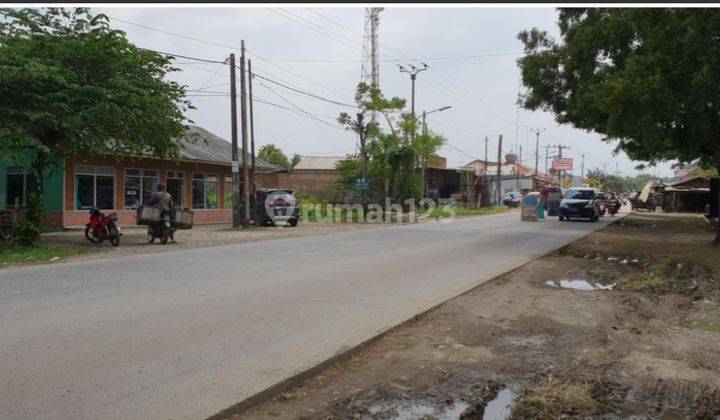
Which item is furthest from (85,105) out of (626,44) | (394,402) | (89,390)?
(626,44)

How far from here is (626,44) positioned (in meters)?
20.6

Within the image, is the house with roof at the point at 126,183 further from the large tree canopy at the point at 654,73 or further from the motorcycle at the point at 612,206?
the motorcycle at the point at 612,206

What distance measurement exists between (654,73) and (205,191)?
2085 centimetres

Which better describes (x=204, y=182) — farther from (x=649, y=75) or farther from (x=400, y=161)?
(x=649, y=75)

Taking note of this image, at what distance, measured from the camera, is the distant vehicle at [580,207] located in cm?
3275

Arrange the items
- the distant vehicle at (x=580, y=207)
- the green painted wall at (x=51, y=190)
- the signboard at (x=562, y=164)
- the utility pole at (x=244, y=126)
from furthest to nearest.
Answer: the signboard at (x=562, y=164) → the distant vehicle at (x=580, y=207) → the utility pole at (x=244, y=126) → the green painted wall at (x=51, y=190)

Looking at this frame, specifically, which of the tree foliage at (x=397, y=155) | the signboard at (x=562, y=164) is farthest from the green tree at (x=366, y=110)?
the signboard at (x=562, y=164)

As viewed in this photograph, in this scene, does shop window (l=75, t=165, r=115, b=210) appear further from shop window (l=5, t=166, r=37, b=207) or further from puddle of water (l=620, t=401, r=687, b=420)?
puddle of water (l=620, t=401, r=687, b=420)

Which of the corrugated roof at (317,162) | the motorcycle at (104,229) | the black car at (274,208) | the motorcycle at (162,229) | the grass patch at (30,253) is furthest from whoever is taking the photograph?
the corrugated roof at (317,162)

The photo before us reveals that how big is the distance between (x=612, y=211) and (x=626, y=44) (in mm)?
23061

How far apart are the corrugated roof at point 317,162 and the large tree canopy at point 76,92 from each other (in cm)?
4599

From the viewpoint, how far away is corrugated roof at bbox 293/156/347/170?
6462 centimetres

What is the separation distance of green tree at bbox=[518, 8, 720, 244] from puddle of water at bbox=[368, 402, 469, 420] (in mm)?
14133

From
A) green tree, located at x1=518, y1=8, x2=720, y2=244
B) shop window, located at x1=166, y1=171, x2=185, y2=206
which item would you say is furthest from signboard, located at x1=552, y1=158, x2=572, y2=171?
shop window, located at x1=166, y1=171, x2=185, y2=206
